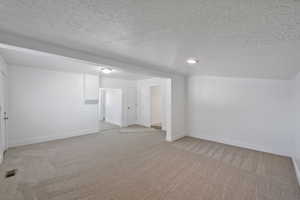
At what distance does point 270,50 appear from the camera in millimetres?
1707

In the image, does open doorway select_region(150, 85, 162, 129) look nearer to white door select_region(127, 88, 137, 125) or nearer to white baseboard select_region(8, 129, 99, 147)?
white door select_region(127, 88, 137, 125)

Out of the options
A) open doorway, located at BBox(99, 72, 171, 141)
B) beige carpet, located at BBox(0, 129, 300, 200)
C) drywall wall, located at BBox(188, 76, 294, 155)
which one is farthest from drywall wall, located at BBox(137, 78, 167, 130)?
beige carpet, located at BBox(0, 129, 300, 200)

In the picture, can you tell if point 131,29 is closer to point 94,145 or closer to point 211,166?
point 211,166

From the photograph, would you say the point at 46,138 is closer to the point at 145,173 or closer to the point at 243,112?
the point at 145,173

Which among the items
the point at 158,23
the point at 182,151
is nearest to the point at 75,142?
the point at 182,151

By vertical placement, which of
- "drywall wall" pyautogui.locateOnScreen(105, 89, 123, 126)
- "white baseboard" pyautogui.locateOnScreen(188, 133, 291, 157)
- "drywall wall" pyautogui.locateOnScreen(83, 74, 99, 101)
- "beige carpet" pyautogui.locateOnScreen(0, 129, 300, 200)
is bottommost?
"beige carpet" pyautogui.locateOnScreen(0, 129, 300, 200)

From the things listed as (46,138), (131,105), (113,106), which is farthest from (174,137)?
(46,138)

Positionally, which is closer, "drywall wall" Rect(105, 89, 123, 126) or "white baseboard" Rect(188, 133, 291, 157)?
"white baseboard" Rect(188, 133, 291, 157)

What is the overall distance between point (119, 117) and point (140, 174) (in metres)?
4.52

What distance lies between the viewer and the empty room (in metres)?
1.16

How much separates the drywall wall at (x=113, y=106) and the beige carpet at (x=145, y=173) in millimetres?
3111

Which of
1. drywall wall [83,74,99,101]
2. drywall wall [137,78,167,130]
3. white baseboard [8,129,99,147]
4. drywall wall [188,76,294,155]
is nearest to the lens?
drywall wall [188,76,294,155]

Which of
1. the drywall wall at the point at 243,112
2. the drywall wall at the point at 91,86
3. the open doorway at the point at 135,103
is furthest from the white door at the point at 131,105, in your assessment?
the drywall wall at the point at 243,112

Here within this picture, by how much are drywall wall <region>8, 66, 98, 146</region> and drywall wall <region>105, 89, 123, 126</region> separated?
1.64 m
